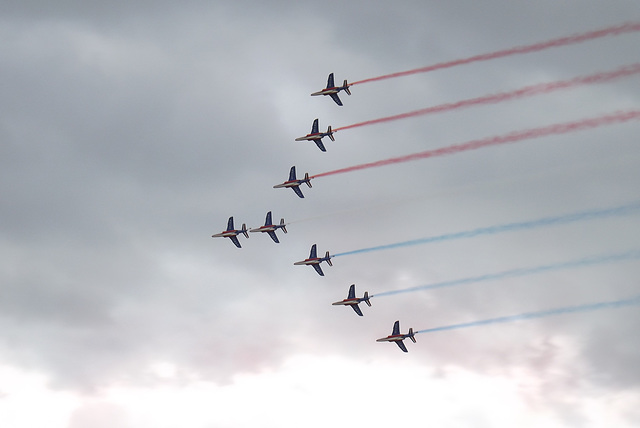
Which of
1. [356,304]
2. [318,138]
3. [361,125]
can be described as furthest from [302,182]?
[361,125]

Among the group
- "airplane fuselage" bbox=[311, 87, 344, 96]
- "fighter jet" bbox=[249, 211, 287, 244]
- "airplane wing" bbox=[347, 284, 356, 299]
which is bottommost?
"airplane wing" bbox=[347, 284, 356, 299]

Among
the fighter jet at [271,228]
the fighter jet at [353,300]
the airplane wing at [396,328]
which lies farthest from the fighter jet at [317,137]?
the airplane wing at [396,328]

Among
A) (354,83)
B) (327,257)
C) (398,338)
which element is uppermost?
(354,83)

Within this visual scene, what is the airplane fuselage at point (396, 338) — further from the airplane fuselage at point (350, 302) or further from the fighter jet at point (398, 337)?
the airplane fuselage at point (350, 302)

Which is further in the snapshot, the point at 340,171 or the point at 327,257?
the point at 327,257

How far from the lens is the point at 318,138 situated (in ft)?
411

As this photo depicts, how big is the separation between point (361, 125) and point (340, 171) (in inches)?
251

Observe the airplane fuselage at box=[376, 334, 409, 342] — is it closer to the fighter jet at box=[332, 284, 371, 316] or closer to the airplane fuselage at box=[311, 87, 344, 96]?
the fighter jet at box=[332, 284, 371, 316]

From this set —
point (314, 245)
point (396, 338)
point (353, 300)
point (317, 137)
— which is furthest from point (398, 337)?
point (317, 137)

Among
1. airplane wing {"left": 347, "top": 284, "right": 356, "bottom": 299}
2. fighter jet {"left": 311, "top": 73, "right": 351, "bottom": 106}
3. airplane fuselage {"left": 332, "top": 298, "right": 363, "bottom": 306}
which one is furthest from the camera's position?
airplane wing {"left": 347, "top": 284, "right": 356, "bottom": 299}

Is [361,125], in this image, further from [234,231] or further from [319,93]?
[234,231]

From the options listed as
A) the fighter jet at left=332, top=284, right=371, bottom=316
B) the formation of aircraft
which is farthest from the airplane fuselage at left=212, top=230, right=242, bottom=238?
the fighter jet at left=332, top=284, right=371, bottom=316

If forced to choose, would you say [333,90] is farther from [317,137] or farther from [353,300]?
[353,300]

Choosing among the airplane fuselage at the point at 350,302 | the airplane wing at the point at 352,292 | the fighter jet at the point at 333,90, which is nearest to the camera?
the fighter jet at the point at 333,90
